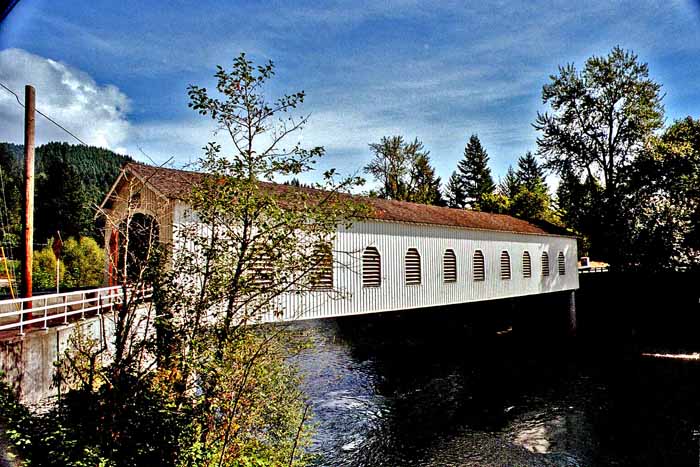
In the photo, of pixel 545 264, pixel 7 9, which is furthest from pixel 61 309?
pixel 545 264

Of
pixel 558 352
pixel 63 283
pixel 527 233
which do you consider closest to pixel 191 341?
pixel 527 233

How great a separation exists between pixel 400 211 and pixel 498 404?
19.6ft

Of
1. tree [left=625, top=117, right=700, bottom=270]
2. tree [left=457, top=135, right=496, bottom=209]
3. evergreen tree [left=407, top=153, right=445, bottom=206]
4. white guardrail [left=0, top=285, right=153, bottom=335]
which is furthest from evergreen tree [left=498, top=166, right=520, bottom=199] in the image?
white guardrail [left=0, top=285, right=153, bottom=335]

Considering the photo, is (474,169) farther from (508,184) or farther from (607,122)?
(607,122)

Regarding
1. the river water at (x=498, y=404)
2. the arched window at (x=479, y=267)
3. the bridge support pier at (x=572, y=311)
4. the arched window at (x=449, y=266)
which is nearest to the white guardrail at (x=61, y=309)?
the river water at (x=498, y=404)

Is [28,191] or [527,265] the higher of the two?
[28,191]

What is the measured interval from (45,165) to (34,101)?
27580 millimetres

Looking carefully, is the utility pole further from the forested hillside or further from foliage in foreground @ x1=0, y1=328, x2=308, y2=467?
the forested hillside

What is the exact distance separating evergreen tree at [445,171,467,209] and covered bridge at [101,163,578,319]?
2585cm

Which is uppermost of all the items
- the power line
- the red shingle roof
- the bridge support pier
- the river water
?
the red shingle roof

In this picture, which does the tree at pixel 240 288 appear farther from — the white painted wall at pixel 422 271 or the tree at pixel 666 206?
the tree at pixel 666 206

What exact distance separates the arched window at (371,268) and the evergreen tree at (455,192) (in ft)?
112

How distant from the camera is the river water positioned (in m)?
10.5

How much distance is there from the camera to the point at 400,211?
15.7 metres
